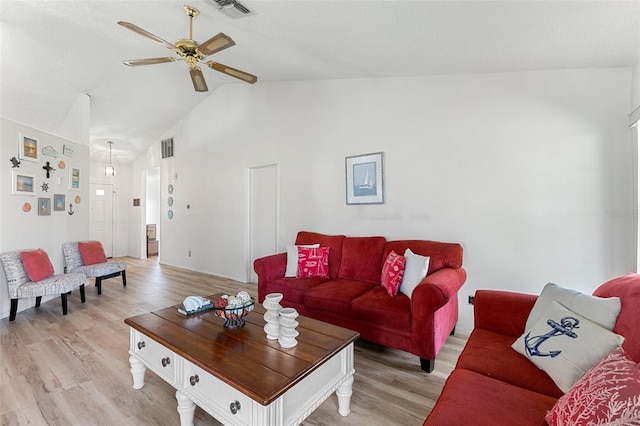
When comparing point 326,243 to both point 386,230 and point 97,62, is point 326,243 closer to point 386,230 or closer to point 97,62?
point 386,230

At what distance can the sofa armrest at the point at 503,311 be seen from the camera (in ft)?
5.56

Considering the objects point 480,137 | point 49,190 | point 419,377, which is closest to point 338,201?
point 480,137

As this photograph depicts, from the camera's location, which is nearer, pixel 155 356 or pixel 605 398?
pixel 605 398

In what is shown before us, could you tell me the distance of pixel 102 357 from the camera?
2332 millimetres

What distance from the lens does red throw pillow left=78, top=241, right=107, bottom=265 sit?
4.09 m

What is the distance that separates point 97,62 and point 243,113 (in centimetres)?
194

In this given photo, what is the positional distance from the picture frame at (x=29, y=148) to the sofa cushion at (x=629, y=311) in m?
5.42

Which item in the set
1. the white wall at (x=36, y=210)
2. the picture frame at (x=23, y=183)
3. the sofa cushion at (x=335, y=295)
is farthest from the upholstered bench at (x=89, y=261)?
the sofa cushion at (x=335, y=295)

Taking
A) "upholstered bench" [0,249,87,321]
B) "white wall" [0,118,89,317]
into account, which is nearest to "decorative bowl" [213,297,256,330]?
"upholstered bench" [0,249,87,321]

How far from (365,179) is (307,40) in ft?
5.18

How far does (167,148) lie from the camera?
623 cm

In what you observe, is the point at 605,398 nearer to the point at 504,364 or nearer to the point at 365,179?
the point at 504,364

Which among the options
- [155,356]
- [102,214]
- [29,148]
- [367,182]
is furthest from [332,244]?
[102,214]

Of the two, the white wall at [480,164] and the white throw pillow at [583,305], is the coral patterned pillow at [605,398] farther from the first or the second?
the white wall at [480,164]
